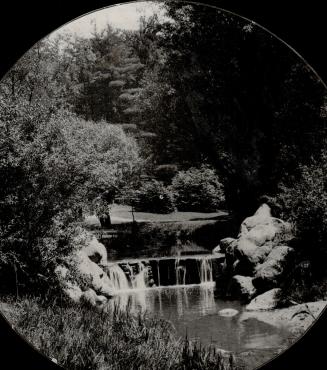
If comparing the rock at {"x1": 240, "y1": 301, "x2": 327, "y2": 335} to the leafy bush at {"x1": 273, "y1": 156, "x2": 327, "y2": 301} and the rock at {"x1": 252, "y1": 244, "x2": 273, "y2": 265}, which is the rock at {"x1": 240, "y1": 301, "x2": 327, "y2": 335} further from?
the rock at {"x1": 252, "y1": 244, "x2": 273, "y2": 265}

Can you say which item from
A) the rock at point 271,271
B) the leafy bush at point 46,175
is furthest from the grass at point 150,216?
the rock at point 271,271

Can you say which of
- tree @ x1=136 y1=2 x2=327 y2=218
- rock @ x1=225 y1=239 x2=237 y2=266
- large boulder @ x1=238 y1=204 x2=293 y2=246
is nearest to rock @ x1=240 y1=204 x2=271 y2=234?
large boulder @ x1=238 y1=204 x2=293 y2=246

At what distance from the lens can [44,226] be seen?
8.44 metres

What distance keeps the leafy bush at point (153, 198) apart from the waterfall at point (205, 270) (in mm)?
1227

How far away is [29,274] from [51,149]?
1764 mm

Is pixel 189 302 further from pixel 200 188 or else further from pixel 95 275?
pixel 200 188

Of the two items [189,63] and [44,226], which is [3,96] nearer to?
[44,226]

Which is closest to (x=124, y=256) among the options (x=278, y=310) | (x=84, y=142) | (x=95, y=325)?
(x=95, y=325)

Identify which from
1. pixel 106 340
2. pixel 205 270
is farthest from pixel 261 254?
pixel 106 340

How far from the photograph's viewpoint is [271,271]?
316 inches

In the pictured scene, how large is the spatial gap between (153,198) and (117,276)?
4.50 feet

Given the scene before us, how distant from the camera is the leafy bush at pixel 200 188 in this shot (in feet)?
25.6

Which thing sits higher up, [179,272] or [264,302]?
[179,272]

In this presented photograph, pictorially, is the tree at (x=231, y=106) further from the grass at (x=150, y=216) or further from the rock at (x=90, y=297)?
the rock at (x=90, y=297)
